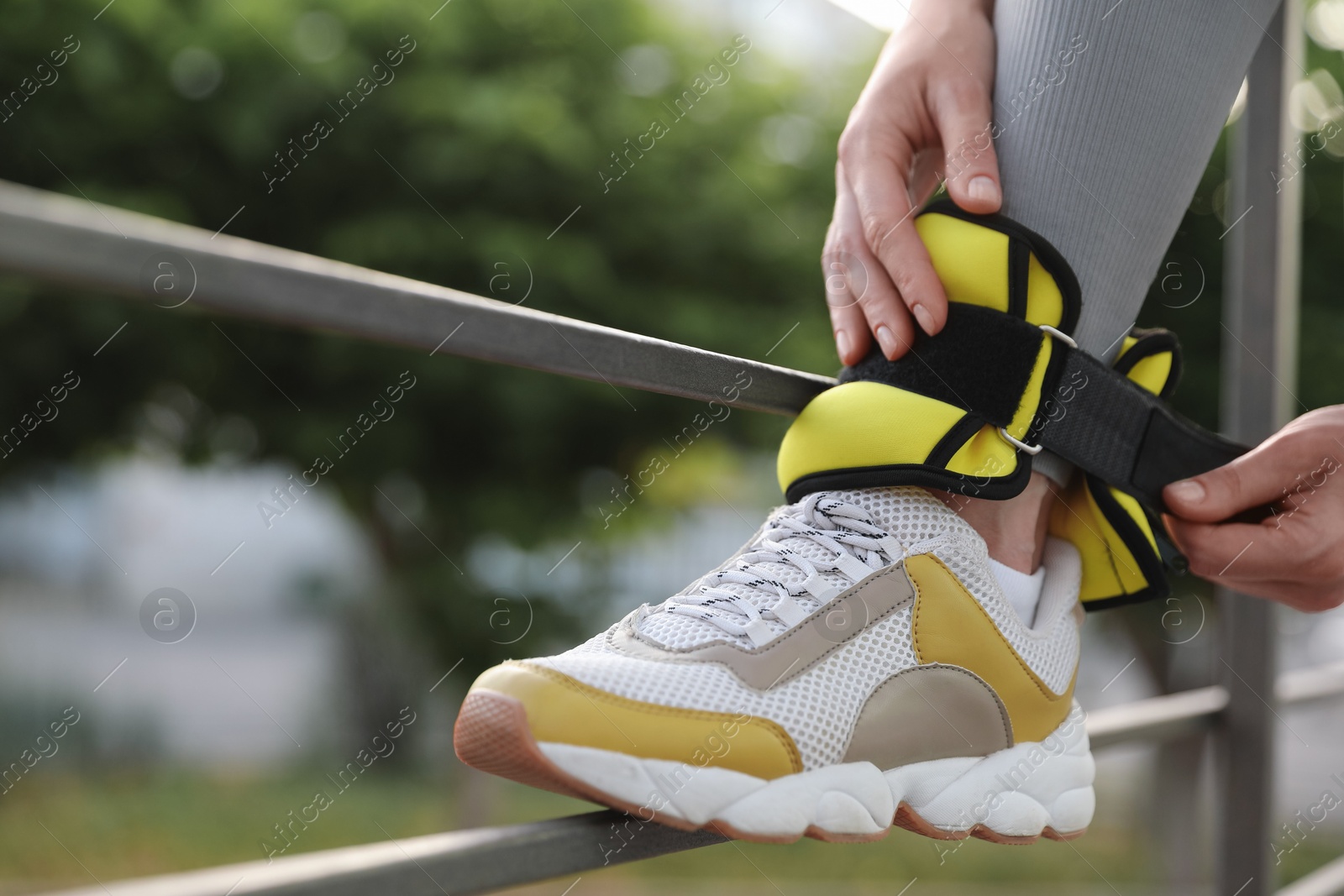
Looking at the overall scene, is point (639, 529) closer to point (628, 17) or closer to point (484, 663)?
point (484, 663)

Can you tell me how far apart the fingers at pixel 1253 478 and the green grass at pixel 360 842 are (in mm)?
3556

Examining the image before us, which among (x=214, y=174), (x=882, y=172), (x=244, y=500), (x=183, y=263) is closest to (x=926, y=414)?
(x=882, y=172)

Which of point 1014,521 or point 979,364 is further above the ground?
point 979,364

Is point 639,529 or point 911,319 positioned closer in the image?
point 911,319

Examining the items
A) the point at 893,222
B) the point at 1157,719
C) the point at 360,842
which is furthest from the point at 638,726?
the point at 360,842

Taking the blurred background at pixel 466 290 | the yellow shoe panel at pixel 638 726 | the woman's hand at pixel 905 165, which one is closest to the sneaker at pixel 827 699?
→ the yellow shoe panel at pixel 638 726

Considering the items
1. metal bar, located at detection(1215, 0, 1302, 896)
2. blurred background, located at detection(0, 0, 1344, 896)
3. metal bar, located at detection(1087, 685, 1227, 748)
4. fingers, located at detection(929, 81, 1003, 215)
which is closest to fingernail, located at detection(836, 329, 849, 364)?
fingers, located at detection(929, 81, 1003, 215)

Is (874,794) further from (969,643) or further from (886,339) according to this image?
(886,339)

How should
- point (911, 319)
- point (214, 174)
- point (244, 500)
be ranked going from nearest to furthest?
1. point (911, 319)
2. point (214, 174)
3. point (244, 500)

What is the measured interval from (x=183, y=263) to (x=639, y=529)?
9.28ft

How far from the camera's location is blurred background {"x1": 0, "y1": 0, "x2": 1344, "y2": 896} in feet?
7.79

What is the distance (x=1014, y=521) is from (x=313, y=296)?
1.44ft

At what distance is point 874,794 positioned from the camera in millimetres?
511

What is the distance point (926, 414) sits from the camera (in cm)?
56
